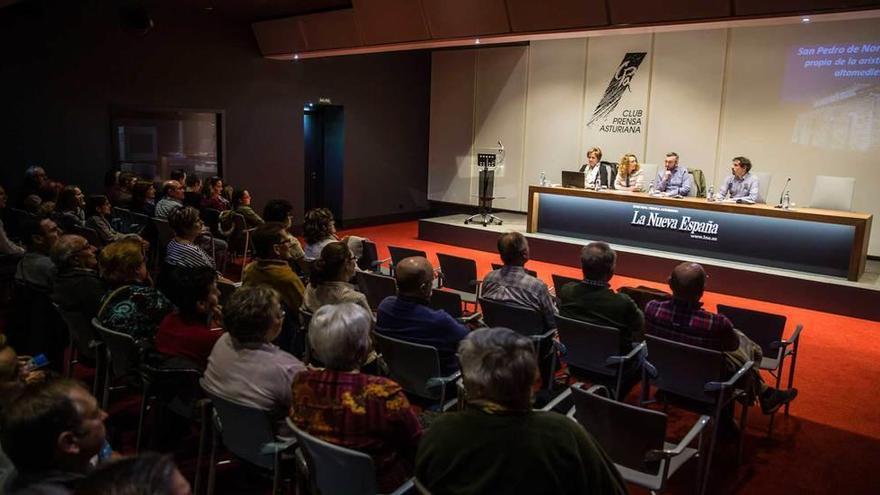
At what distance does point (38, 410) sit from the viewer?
165 cm

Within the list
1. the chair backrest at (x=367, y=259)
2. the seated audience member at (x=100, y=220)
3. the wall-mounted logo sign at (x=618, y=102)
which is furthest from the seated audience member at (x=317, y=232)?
the wall-mounted logo sign at (x=618, y=102)

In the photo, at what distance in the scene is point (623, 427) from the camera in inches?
101

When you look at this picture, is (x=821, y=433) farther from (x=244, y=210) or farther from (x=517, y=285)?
(x=244, y=210)

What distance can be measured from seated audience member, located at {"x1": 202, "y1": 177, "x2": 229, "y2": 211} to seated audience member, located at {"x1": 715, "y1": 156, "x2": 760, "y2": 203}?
638 centimetres

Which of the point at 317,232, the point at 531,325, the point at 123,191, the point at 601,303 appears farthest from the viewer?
the point at 123,191

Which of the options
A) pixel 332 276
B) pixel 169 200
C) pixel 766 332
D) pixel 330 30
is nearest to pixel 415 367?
pixel 332 276

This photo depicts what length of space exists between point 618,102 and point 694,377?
8.28 metres

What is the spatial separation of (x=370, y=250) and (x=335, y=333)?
3.89 m

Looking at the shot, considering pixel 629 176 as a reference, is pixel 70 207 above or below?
below

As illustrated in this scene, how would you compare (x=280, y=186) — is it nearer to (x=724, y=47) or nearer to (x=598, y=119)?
(x=598, y=119)

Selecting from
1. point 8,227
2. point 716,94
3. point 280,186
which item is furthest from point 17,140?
point 716,94

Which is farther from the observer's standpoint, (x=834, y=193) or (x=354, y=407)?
(x=834, y=193)

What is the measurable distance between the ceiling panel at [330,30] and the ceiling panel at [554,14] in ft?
8.37

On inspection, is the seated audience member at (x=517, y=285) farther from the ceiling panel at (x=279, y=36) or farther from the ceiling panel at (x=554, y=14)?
the ceiling panel at (x=279, y=36)
